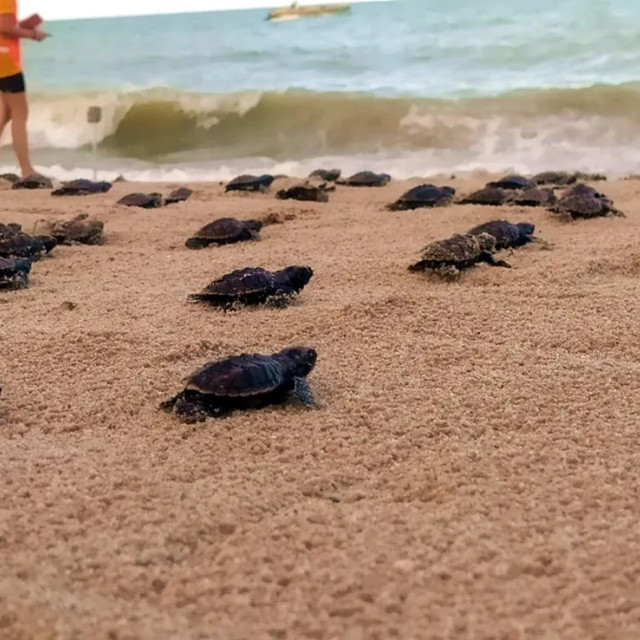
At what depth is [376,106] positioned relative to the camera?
11.9 m

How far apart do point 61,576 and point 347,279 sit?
249 cm

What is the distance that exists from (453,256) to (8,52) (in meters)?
4.98

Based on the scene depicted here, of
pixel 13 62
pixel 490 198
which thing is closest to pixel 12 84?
pixel 13 62

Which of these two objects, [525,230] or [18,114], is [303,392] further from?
[18,114]

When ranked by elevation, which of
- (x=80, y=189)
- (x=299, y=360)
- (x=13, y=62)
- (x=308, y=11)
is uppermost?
(x=308, y=11)

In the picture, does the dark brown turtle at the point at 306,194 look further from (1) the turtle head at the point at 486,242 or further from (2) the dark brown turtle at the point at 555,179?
(1) the turtle head at the point at 486,242

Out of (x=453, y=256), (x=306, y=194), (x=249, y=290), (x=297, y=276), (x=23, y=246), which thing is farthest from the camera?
(x=306, y=194)

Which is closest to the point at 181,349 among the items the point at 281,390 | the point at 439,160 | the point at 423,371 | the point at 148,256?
the point at 281,390

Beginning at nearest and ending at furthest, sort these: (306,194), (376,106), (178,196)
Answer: (306,194) < (178,196) < (376,106)

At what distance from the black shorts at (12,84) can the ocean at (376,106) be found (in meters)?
2.96

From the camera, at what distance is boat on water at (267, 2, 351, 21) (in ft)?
107

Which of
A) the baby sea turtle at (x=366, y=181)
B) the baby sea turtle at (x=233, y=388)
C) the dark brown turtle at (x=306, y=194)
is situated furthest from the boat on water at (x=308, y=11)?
the baby sea turtle at (x=233, y=388)

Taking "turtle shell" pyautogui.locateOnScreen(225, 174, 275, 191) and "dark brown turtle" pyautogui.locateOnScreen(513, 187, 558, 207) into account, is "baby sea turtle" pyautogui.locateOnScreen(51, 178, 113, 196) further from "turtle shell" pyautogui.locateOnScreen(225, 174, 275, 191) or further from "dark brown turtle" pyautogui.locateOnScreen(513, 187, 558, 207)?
"dark brown turtle" pyautogui.locateOnScreen(513, 187, 558, 207)

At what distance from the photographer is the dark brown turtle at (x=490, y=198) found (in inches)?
225
